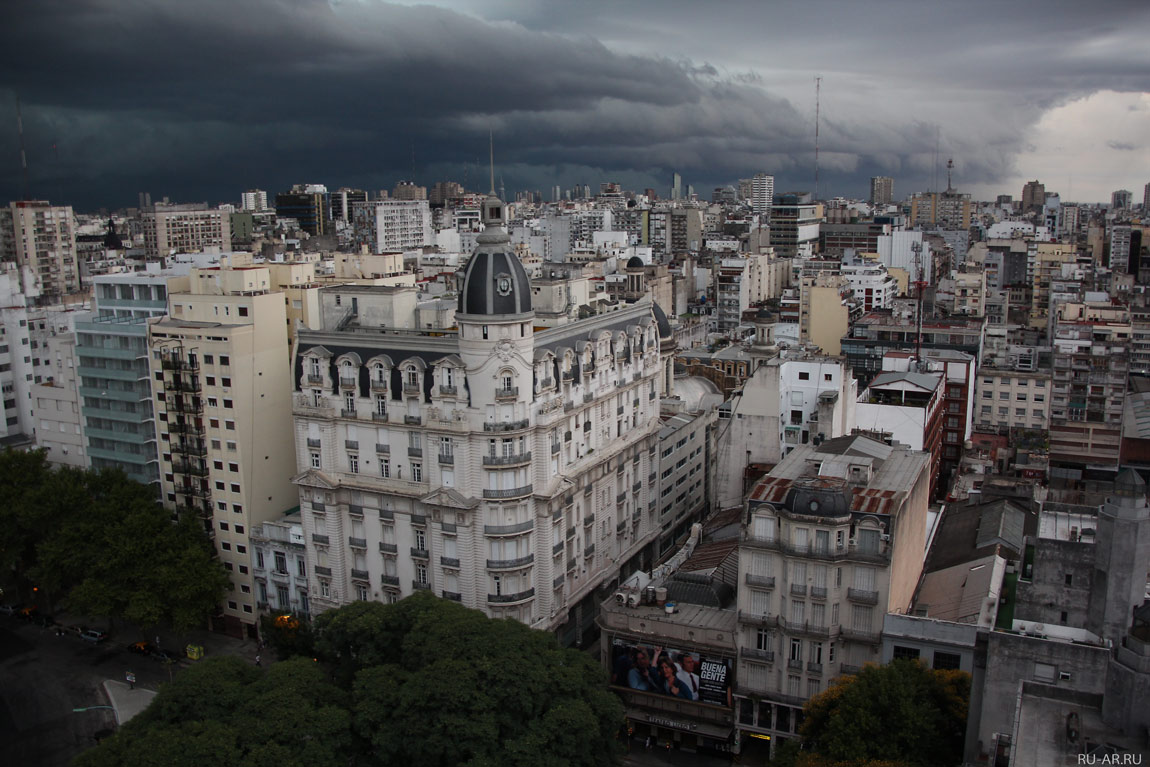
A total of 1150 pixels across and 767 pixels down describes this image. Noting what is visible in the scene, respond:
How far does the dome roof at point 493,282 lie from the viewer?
230 ft

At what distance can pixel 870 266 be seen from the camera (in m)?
193

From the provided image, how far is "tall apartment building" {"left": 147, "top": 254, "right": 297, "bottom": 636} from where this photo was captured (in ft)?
272

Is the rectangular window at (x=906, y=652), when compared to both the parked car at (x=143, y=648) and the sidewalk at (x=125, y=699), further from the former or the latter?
the parked car at (x=143, y=648)

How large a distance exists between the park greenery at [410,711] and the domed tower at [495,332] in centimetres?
1631

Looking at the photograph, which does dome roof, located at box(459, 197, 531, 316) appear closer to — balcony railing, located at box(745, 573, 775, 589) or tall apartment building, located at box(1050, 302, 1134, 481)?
balcony railing, located at box(745, 573, 775, 589)

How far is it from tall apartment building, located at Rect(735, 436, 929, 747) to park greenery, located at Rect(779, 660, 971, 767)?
22.7 ft

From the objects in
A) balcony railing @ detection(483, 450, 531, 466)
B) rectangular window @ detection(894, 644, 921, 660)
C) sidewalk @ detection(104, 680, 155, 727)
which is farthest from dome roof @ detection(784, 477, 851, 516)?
sidewalk @ detection(104, 680, 155, 727)

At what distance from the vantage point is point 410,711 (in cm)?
5509

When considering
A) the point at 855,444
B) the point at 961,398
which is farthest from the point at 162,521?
the point at 961,398

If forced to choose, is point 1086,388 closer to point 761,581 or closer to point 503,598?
point 761,581

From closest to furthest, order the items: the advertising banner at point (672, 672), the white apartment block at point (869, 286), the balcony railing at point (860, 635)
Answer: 1. the balcony railing at point (860, 635)
2. the advertising banner at point (672, 672)
3. the white apartment block at point (869, 286)

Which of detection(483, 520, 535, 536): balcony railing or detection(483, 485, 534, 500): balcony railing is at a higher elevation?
detection(483, 485, 534, 500): balcony railing

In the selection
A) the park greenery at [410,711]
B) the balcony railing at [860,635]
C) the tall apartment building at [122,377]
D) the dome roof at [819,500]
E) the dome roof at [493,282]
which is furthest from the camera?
the tall apartment building at [122,377]

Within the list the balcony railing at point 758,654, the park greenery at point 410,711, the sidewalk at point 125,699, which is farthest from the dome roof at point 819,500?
the sidewalk at point 125,699
